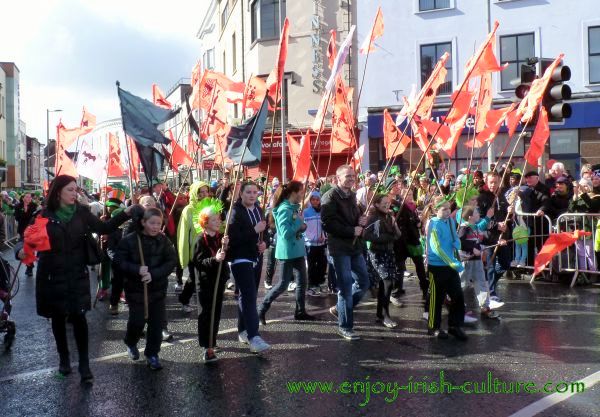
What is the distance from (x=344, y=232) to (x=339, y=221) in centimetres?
15

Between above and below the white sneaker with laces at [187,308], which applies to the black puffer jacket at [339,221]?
above

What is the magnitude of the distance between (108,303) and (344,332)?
4.17 metres

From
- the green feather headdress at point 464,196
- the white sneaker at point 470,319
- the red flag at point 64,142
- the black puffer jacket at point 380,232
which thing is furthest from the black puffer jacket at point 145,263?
the red flag at point 64,142

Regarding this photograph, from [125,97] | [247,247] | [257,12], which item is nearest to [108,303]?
[125,97]

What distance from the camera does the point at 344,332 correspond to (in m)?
7.00

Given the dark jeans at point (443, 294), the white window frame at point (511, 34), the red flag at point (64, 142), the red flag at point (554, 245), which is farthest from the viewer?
the white window frame at point (511, 34)

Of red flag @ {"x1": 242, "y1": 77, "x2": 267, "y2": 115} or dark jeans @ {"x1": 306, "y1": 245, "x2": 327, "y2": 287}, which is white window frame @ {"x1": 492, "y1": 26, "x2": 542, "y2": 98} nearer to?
red flag @ {"x1": 242, "y1": 77, "x2": 267, "y2": 115}

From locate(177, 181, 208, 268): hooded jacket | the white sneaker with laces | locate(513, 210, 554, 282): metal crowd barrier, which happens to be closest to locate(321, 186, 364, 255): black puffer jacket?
locate(177, 181, 208, 268): hooded jacket

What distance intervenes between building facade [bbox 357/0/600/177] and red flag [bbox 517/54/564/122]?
14239 mm

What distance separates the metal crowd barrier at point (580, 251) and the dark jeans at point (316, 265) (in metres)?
3.78

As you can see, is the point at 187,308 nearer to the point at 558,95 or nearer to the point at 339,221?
the point at 339,221

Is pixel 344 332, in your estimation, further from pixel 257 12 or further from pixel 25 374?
pixel 257 12

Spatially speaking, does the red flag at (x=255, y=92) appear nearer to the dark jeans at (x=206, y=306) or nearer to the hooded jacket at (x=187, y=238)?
the hooded jacket at (x=187, y=238)

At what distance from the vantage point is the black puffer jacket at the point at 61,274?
5.58 metres
